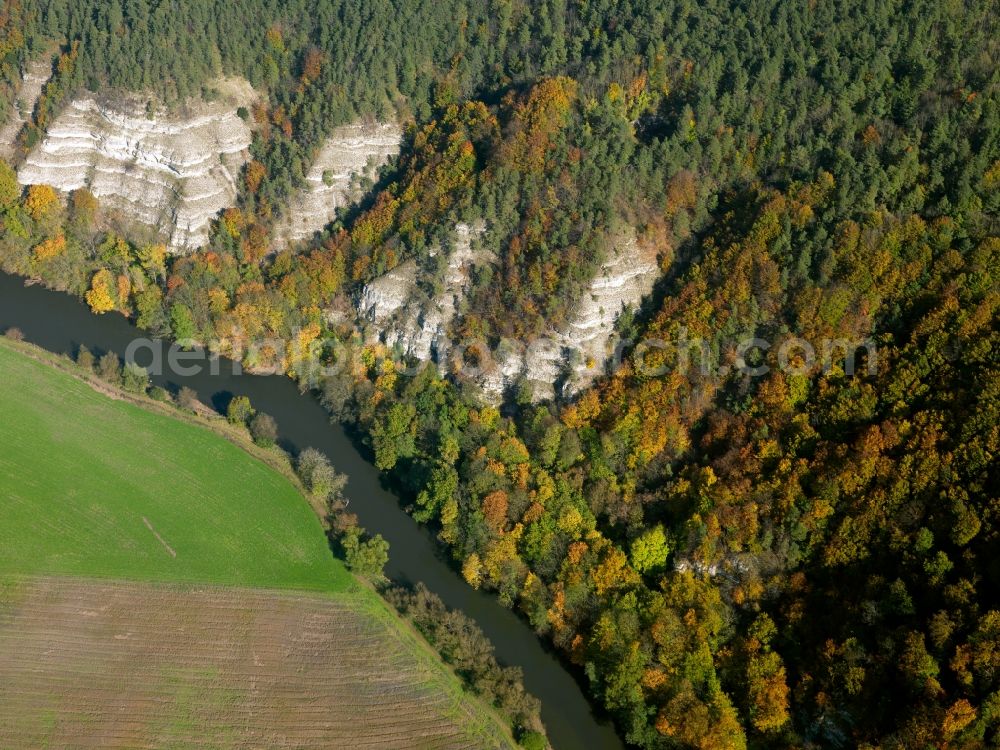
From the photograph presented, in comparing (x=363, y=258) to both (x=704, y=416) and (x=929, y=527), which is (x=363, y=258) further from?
(x=929, y=527)

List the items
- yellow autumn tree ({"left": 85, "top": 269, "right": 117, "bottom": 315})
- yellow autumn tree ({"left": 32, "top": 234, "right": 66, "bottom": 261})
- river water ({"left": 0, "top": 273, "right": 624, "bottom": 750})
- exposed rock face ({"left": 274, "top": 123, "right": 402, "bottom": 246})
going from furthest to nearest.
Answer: exposed rock face ({"left": 274, "top": 123, "right": 402, "bottom": 246})
yellow autumn tree ({"left": 32, "top": 234, "right": 66, "bottom": 261})
yellow autumn tree ({"left": 85, "top": 269, "right": 117, "bottom": 315})
river water ({"left": 0, "top": 273, "right": 624, "bottom": 750})

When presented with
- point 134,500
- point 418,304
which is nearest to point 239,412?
point 134,500

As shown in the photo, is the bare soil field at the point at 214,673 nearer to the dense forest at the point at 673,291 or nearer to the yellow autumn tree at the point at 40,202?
the dense forest at the point at 673,291

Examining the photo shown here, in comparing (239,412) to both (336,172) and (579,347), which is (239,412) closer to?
(579,347)

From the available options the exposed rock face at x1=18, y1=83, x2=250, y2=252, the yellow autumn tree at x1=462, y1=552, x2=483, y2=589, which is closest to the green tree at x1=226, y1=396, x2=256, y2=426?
the exposed rock face at x1=18, y1=83, x2=250, y2=252

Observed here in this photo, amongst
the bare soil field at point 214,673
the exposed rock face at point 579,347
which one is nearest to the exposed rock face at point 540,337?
the exposed rock face at point 579,347

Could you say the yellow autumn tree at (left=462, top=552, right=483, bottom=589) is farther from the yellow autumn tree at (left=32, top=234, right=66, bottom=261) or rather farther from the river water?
the yellow autumn tree at (left=32, top=234, right=66, bottom=261)
